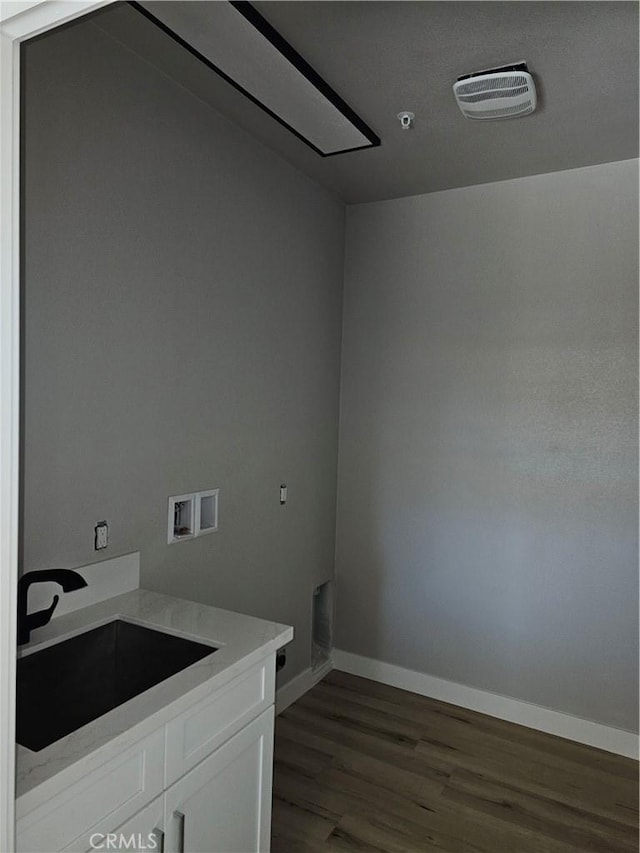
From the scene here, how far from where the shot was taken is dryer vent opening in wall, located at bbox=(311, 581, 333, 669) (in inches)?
139

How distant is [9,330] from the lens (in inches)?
39.1

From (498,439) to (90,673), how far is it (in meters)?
2.17

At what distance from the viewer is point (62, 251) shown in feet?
5.96

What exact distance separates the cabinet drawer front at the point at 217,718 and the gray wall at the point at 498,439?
1.75 metres

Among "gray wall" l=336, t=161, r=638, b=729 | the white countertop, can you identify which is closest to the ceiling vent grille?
"gray wall" l=336, t=161, r=638, b=729

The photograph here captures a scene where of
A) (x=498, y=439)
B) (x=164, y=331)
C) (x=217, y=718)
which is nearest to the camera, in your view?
(x=217, y=718)

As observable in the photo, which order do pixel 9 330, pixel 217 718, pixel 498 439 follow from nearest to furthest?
pixel 9 330
pixel 217 718
pixel 498 439

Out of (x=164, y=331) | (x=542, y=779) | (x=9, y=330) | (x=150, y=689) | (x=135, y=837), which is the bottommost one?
(x=542, y=779)

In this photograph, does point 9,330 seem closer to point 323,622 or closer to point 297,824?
point 297,824

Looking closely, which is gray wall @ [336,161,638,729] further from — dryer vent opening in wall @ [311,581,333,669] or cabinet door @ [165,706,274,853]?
cabinet door @ [165,706,274,853]

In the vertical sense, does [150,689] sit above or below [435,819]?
above

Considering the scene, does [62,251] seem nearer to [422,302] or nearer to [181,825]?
[181,825]

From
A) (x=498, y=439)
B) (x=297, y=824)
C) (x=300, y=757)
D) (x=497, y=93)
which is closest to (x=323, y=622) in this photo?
(x=300, y=757)

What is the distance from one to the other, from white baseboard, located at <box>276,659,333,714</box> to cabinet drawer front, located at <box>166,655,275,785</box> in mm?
1435
